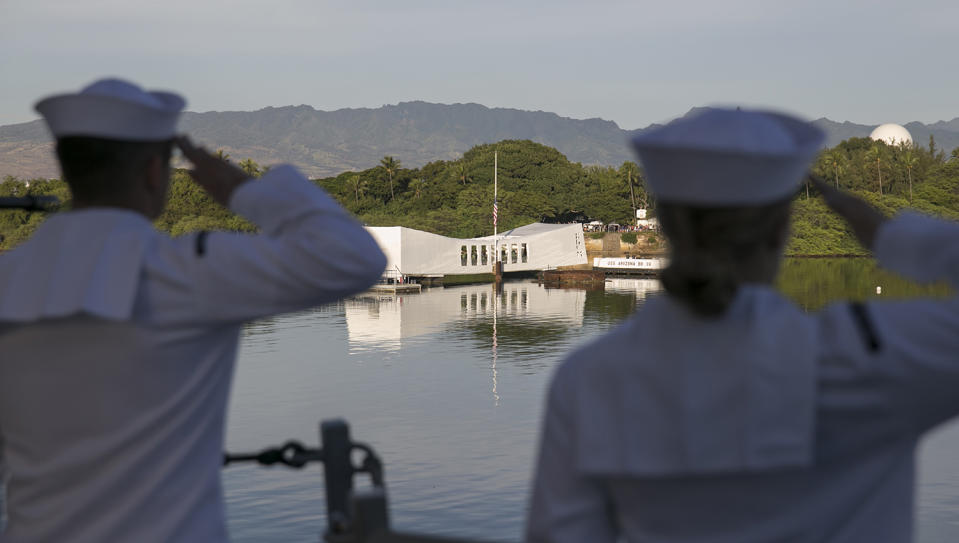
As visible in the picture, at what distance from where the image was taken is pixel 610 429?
1.13 meters

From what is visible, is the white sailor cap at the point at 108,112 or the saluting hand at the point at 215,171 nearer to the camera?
the white sailor cap at the point at 108,112

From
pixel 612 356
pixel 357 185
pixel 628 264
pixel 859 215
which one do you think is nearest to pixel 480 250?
pixel 628 264

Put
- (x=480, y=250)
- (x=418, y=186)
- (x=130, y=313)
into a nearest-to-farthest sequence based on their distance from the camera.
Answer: (x=130, y=313) → (x=480, y=250) → (x=418, y=186)

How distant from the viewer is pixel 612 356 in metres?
1.13

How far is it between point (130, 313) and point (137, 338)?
2.1 inches

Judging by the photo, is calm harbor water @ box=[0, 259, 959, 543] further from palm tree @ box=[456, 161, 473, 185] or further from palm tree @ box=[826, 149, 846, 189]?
palm tree @ box=[826, 149, 846, 189]

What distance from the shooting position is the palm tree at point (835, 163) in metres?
79.8

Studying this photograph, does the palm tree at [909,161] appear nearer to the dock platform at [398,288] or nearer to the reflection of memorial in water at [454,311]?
the reflection of memorial in water at [454,311]

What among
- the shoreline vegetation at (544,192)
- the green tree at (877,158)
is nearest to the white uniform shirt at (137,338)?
the shoreline vegetation at (544,192)

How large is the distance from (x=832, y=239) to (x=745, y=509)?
77870mm

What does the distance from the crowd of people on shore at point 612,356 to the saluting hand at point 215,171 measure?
0.08 meters

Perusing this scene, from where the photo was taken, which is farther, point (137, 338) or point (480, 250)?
point (480, 250)

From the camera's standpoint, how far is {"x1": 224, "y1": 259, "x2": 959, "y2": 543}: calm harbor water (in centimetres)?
1166

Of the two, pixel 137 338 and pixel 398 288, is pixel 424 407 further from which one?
pixel 398 288
